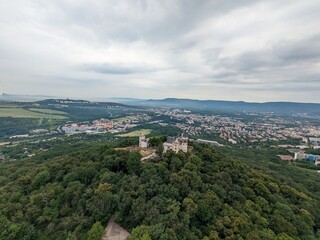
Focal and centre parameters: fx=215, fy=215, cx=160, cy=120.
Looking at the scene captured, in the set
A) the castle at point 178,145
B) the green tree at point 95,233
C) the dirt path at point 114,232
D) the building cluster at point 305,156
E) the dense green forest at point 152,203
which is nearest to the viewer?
the green tree at point 95,233

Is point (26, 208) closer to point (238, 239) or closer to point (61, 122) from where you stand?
point (238, 239)

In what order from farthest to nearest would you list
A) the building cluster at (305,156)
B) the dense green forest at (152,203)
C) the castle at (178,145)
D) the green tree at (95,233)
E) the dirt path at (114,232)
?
the building cluster at (305,156)
the castle at (178,145)
the dense green forest at (152,203)
the dirt path at (114,232)
the green tree at (95,233)

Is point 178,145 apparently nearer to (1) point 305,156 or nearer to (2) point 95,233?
(2) point 95,233

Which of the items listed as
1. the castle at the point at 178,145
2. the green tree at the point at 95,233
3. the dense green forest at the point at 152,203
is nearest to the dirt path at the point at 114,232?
the dense green forest at the point at 152,203

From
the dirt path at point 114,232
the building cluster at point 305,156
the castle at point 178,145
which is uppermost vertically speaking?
the castle at point 178,145

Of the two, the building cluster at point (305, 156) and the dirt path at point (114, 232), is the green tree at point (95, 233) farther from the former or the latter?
the building cluster at point (305, 156)

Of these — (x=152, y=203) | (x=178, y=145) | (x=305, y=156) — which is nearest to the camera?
(x=152, y=203)

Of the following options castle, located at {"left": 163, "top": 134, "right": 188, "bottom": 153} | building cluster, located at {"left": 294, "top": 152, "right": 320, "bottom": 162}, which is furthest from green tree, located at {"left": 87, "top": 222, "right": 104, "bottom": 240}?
building cluster, located at {"left": 294, "top": 152, "right": 320, "bottom": 162}

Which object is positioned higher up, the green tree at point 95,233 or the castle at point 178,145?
the castle at point 178,145

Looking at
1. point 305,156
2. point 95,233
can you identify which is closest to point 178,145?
point 95,233
